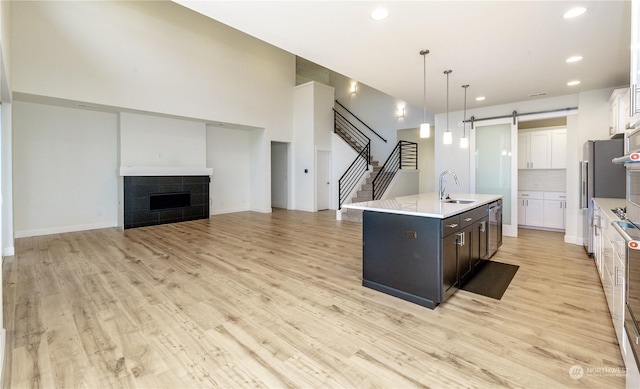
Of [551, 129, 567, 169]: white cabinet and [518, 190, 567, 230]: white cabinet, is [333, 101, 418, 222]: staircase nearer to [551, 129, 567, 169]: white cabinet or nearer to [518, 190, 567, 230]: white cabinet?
[518, 190, 567, 230]: white cabinet

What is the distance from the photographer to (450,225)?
283 centimetres

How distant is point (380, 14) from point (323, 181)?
6800 mm

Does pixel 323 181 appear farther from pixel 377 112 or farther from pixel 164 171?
pixel 164 171

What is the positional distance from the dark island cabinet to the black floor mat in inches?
4.7

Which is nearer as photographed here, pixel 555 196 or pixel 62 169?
pixel 62 169

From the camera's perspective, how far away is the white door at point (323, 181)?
923cm

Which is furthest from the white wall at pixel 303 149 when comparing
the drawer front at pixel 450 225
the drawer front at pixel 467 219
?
the drawer front at pixel 450 225

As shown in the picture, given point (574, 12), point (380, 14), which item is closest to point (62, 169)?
point (380, 14)

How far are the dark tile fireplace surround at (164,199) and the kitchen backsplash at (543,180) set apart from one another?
24.9ft

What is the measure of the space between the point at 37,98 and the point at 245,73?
4.42 meters

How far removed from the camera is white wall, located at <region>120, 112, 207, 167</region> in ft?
21.8

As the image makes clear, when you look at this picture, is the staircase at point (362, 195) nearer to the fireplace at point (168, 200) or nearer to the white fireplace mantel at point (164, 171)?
the white fireplace mantel at point (164, 171)

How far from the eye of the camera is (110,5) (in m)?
5.74

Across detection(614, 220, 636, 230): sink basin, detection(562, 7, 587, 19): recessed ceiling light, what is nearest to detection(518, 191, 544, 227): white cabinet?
detection(562, 7, 587, 19): recessed ceiling light
